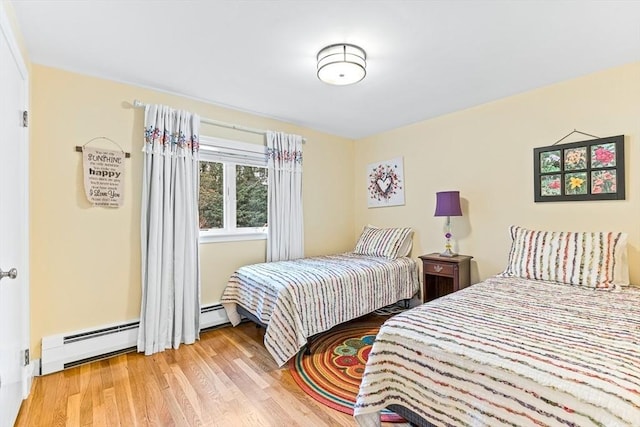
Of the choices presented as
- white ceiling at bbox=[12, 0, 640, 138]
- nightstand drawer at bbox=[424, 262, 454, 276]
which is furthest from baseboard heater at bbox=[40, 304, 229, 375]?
nightstand drawer at bbox=[424, 262, 454, 276]

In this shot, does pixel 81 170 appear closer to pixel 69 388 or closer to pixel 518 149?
pixel 69 388

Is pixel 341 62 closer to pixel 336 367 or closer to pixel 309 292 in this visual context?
pixel 309 292

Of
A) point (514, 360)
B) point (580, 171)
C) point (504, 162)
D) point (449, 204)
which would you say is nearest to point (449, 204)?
point (449, 204)

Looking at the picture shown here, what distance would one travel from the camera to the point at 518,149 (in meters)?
2.78

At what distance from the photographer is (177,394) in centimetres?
190

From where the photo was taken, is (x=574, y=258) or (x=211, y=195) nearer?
(x=574, y=258)

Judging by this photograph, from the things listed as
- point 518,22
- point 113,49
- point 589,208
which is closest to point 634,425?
point 518,22

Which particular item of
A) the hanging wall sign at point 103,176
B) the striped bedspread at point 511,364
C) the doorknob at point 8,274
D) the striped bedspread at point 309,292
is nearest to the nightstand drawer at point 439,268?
the striped bedspread at point 309,292

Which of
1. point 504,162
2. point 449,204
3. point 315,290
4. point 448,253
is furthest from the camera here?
point 448,253

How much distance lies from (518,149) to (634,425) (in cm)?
248

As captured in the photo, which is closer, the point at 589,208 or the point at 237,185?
the point at 589,208

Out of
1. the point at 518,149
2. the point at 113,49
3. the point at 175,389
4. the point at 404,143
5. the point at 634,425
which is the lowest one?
the point at 175,389

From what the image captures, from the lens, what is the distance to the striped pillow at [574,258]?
2.06m

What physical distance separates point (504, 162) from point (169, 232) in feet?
10.5
